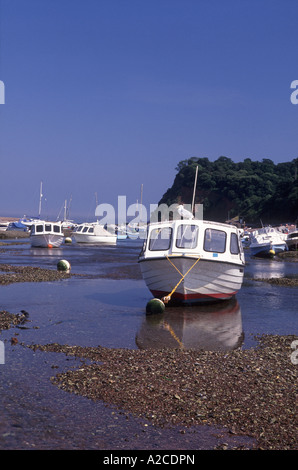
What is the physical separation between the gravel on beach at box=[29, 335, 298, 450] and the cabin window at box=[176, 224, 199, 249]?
694 cm

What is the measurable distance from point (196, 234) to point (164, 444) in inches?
487

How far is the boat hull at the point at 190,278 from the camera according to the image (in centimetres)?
1812

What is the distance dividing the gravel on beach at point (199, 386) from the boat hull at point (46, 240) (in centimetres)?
4359

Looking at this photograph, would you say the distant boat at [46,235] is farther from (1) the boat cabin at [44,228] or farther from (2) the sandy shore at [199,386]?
(2) the sandy shore at [199,386]

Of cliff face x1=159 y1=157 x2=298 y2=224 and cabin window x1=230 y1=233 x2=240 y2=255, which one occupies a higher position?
cliff face x1=159 y1=157 x2=298 y2=224

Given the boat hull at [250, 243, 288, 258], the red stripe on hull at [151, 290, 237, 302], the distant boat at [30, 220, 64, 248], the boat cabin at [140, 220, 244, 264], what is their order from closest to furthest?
1. the boat cabin at [140, 220, 244, 264]
2. the red stripe on hull at [151, 290, 237, 302]
3. the boat hull at [250, 243, 288, 258]
4. the distant boat at [30, 220, 64, 248]

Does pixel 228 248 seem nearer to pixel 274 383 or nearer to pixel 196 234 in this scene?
pixel 196 234

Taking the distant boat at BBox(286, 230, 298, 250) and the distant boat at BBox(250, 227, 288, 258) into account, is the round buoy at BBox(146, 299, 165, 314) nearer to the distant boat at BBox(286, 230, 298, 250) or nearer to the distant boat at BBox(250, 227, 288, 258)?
the distant boat at BBox(250, 227, 288, 258)

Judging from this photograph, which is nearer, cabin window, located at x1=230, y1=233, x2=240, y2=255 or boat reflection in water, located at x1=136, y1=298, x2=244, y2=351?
boat reflection in water, located at x1=136, y1=298, x2=244, y2=351

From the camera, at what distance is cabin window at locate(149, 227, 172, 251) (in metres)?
19.1

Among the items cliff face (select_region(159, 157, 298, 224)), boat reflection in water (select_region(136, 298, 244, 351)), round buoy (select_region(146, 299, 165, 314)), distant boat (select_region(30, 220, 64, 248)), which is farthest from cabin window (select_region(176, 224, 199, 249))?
cliff face (select_region(159, 157, 298, 224))

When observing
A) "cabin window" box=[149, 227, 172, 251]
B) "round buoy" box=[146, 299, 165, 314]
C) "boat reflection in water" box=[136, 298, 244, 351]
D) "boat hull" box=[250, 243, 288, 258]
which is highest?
"cabin window" box=[149, 227, 172, 251]

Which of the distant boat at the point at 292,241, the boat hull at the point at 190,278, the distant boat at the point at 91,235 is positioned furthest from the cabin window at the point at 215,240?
the distant boat at the point at 91,235

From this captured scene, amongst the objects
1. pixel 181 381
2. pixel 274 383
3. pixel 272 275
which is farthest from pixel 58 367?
pixel 272 275
